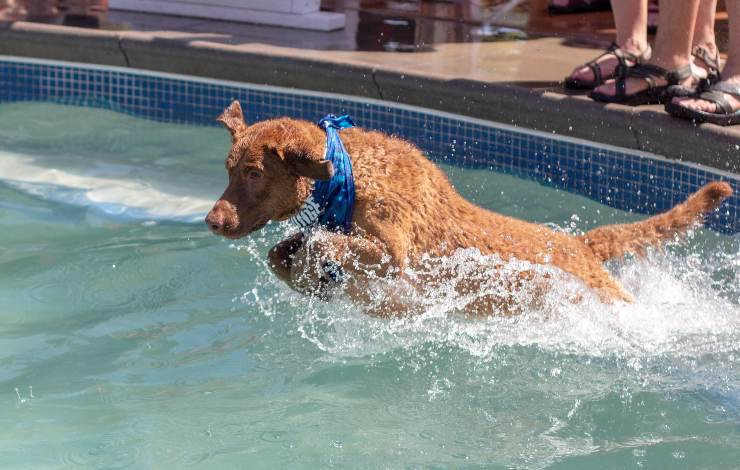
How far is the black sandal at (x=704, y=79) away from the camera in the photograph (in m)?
6.48

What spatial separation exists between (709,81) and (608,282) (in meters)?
2.46

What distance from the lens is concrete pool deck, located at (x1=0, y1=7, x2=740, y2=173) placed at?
21.8 ft

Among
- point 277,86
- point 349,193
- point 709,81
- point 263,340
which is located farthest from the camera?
point 277,86

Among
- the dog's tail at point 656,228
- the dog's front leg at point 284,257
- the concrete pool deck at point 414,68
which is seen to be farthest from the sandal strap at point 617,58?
the dog's front leg at point 284,257

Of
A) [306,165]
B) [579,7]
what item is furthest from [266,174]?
[579,7]

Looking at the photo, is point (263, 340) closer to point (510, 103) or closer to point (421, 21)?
point (510, 103)

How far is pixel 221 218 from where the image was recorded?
4.08m

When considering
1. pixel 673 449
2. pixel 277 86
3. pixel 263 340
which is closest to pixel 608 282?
pixel 673 449

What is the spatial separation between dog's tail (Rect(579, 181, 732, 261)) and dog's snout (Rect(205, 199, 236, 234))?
66.9 inches

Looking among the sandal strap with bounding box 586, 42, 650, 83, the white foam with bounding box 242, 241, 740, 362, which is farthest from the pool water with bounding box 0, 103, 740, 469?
the sandal strap with bounding box 586, 42, 650, 83

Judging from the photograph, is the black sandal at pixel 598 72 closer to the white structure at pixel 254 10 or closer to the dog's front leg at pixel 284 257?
the white structure at pixel 254 10

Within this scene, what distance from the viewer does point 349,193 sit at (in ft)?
14.4

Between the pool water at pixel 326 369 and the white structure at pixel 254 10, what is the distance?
3.00 m

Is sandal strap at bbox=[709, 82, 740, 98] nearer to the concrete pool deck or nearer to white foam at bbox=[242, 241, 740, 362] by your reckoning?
the concrete pool deck
